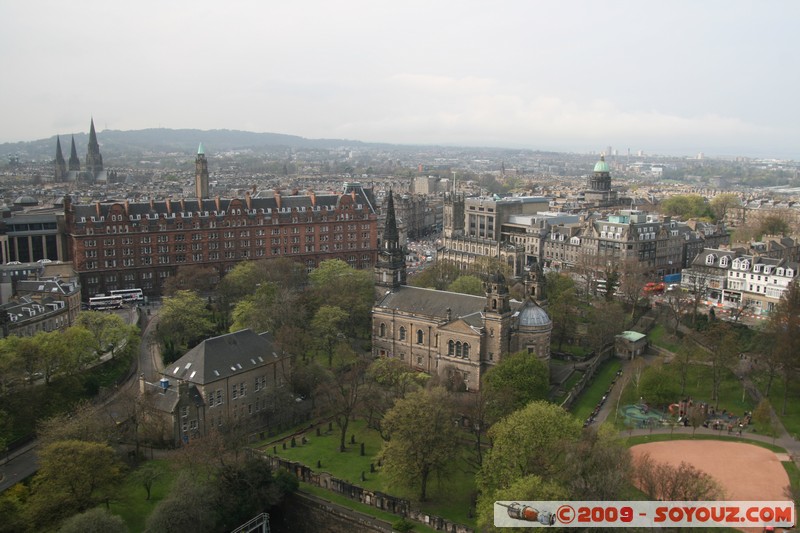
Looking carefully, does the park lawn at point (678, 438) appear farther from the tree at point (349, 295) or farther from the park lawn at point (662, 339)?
the tree at point (349, 295)

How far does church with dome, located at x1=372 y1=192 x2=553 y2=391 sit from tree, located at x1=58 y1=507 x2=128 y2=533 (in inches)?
1515

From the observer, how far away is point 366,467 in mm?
60625

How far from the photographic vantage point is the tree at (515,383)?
6172 cm

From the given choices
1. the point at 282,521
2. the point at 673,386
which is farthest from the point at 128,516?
the point at 673,386

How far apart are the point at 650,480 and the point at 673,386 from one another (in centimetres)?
2742

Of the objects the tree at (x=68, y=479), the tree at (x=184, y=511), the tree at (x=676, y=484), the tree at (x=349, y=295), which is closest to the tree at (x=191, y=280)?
the tree at (x=349, y=295)

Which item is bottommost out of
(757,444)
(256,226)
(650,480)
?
(757,444)

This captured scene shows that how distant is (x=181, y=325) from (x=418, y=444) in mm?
45538

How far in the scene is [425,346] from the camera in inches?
3169

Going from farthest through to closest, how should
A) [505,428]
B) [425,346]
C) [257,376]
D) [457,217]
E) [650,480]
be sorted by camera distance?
1. [457,217]
2. [425,346]
3. [257,376]
4. [505,428]
5. [650,480]

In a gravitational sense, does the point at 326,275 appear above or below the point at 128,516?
above

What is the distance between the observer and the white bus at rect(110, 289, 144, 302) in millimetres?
114125

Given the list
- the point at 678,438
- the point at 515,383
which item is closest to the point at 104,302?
the point at 515,383

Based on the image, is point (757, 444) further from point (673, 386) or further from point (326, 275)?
point (326, 275)
